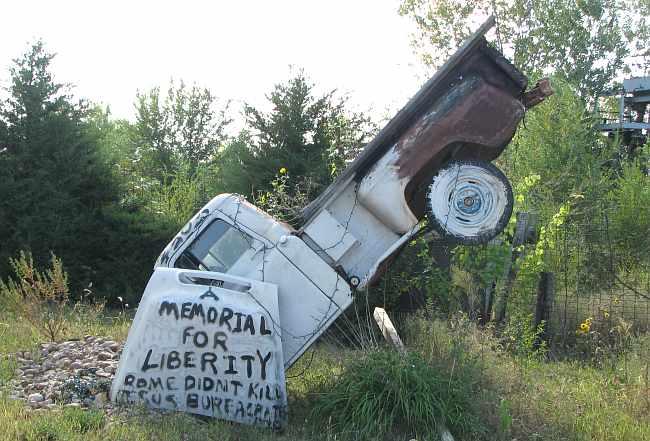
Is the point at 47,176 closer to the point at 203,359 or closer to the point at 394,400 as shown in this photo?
the point at 203,359

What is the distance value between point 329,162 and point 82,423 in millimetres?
8782

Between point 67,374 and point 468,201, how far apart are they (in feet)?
14.4

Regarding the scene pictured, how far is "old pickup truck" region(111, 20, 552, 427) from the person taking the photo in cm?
596

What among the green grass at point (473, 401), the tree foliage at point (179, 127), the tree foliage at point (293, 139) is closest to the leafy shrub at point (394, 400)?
the green grass at point (473, 401)

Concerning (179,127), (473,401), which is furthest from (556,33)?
(473,401)

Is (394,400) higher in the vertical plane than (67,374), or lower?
higher

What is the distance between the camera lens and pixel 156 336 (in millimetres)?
5969

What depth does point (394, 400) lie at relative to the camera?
225 inches

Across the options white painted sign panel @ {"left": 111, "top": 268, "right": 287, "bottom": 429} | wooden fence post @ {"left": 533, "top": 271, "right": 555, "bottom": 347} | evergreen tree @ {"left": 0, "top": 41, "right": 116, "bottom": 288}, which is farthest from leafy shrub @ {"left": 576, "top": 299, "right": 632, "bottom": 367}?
evergreen tree @ {"left": 0, "top": 41, "right": 116, "bottom": 288}

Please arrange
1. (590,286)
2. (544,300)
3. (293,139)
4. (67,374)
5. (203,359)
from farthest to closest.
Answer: (293,139), (590,286), (544,300), (67,374), (203,359)

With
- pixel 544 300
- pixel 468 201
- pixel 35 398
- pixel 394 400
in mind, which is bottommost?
pixel 35 398

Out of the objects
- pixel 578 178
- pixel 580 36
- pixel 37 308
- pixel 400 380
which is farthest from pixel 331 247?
pixel 580 36

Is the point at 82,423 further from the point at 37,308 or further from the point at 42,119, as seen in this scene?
the point at 42,119

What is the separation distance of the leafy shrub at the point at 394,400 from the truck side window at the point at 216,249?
5.44 ft
